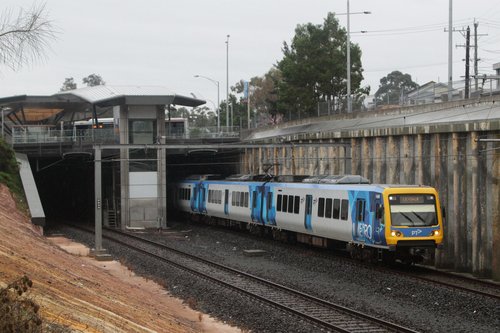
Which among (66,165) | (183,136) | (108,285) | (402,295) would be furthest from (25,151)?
(402,295)

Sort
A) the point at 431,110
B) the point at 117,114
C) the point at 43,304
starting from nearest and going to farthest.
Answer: the point at 43,304 < the point at 431,110 < the point at 117,114

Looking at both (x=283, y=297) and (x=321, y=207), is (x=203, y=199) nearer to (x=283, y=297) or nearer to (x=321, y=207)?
(x=321, y=207)

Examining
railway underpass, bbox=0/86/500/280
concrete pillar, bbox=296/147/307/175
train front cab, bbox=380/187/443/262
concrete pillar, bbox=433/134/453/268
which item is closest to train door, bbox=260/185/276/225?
railway underpass, bbox=0/86/500/280

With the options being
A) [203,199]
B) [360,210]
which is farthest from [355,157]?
[203,199]

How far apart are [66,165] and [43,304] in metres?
56.3

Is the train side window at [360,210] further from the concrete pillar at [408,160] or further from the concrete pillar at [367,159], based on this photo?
the concrete pillar at [367,159]

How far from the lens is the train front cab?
79.5 ft

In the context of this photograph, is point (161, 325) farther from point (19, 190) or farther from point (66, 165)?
point (66, 165)

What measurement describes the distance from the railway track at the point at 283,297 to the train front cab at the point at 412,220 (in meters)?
4.72

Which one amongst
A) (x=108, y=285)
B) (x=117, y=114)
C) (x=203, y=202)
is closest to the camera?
(x=108, y=285)

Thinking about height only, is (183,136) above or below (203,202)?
above

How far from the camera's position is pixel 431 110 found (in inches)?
1353

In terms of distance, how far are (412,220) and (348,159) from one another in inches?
429

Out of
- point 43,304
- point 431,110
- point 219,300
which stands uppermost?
point 431,110
